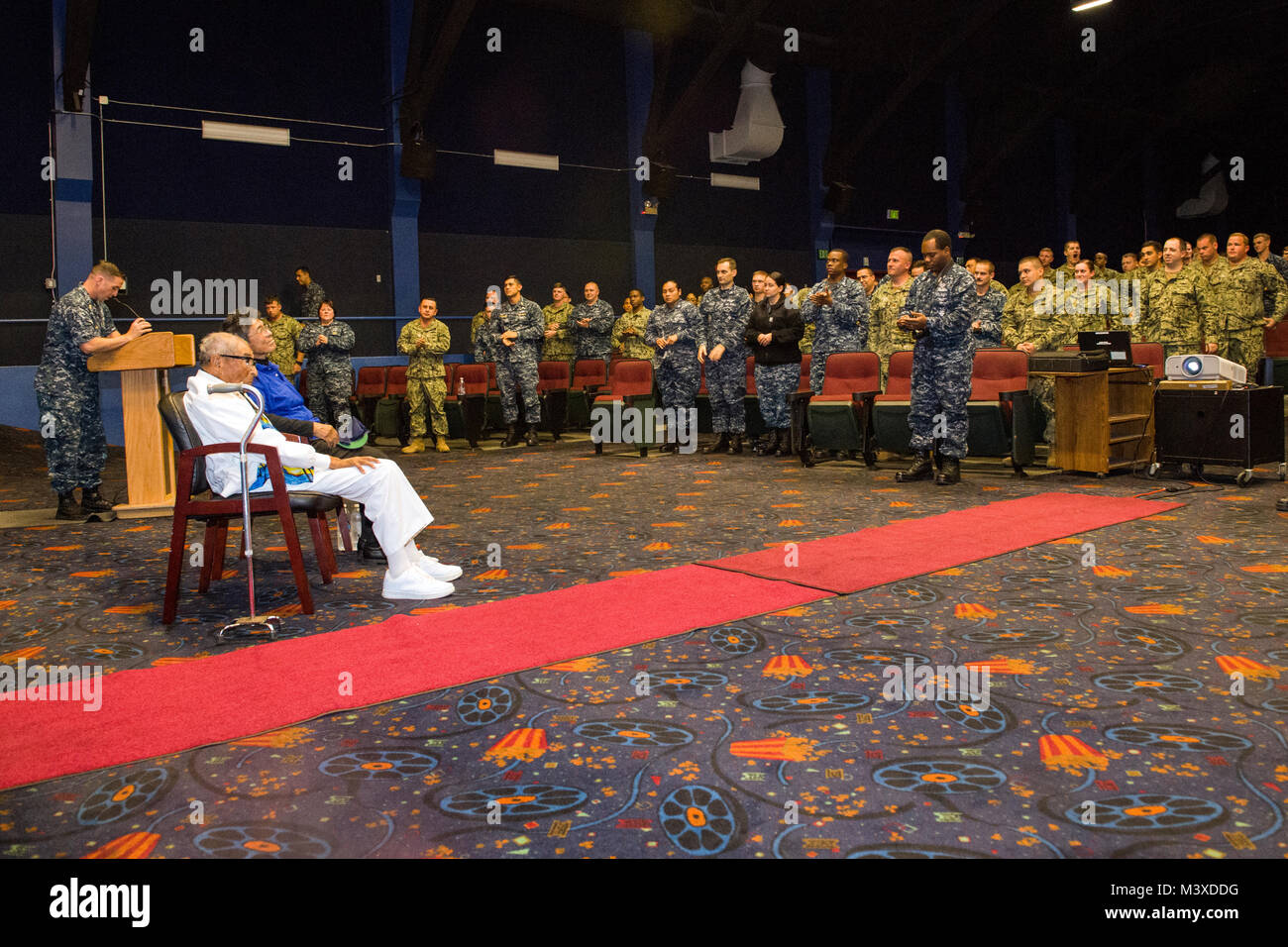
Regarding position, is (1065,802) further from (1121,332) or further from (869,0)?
(869,0)

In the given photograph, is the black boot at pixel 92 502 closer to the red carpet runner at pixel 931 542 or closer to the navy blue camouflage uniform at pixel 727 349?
the red carpet runner at pixel 931 542

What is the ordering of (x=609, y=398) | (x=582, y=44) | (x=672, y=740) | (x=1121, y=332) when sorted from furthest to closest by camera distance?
(x=582, y=44), (x=609, y=398), (x=1121, y=332), (x=672, y=740)

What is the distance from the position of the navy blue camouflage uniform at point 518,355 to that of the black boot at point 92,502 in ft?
15.5

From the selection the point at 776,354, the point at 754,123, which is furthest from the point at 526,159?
the point at 776,354

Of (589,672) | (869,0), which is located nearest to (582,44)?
(869,0)

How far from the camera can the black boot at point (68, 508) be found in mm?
5926

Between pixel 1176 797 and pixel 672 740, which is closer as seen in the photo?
pixel 1176 797

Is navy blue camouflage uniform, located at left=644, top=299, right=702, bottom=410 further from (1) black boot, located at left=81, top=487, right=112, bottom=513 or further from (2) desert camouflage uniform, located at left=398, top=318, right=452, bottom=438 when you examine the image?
(1) black boot, located at left=81, top=487, right=112, bottom=513

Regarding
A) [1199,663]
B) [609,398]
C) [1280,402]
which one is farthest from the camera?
[609,398]

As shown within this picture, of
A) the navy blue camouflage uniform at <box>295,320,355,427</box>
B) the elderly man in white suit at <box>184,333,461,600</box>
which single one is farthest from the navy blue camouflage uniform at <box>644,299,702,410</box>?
the elderly man in white suit at <box>184,333,461,600</box>

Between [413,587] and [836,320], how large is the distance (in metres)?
5.52

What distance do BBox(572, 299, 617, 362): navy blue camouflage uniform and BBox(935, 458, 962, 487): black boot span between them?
5629 millimetres
